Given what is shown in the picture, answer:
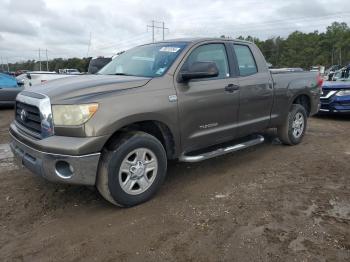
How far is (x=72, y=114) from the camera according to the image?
3.66m

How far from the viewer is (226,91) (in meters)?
4.99

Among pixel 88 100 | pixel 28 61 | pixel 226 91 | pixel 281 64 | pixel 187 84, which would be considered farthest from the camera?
pixel 28 61

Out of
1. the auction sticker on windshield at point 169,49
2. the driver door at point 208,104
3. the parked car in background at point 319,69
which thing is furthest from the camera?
the parked car in background at point 319,69

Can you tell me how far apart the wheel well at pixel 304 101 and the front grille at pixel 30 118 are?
4594 mm

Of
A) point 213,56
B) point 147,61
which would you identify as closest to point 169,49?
point 147,61

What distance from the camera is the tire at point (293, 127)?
658 centimetres

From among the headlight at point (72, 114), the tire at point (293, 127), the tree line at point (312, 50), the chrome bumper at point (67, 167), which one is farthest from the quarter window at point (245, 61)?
the tree line at point (312, 50)

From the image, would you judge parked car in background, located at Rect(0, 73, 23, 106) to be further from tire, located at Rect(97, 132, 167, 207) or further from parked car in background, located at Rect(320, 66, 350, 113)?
tire, located at Rect(97, 132, 167, 207)

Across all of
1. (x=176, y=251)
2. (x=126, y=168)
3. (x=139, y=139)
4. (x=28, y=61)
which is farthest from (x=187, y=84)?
(x=28, y=61)

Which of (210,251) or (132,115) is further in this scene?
(132,115)

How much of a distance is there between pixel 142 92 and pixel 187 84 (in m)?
0.67

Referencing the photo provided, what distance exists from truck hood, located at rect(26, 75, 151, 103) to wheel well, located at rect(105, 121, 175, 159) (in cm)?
43

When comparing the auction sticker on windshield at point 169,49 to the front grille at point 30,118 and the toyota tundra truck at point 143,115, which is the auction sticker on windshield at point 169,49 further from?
the front grille at point 30,118

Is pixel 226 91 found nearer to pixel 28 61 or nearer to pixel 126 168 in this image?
pixel 126 168
